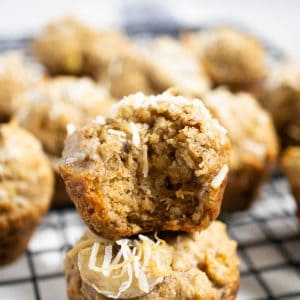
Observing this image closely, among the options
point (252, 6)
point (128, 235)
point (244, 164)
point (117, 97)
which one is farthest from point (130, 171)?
point (252, 6)

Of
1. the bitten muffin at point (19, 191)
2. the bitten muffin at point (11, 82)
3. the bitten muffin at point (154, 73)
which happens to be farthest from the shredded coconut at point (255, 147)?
the bitten muffin at point (11, 82)

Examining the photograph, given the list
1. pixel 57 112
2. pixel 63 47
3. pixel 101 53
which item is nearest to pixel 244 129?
pixel 57 112

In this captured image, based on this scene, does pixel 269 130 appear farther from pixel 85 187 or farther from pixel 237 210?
pixel 85 187

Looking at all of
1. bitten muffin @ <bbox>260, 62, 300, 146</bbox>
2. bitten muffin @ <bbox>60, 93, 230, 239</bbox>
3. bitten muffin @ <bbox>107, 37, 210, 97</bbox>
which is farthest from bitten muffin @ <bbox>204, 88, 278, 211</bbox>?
bitten muffin @ <bbox>60, 93, 230, 239</bbox>

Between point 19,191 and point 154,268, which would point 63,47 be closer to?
point 19,191

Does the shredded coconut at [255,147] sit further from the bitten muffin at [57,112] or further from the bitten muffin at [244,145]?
the bitten muffin at [57,112]

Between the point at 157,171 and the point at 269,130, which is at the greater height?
the point at 157,171

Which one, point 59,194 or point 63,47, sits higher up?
point 63,47
